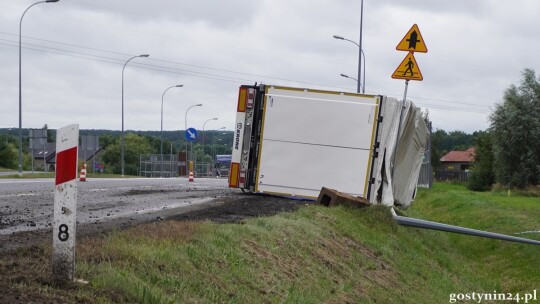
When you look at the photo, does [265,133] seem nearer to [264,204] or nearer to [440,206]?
[264,204]

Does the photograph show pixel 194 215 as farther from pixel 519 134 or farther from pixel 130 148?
pixel 130 148

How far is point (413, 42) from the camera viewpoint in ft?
52.4

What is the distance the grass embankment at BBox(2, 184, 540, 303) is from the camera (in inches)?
235

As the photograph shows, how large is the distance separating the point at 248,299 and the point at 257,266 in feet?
3.77

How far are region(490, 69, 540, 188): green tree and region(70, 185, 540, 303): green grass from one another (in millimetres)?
48956

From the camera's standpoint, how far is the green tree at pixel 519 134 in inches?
2559

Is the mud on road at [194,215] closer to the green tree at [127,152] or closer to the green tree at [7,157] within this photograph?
the green tree at [127,152]

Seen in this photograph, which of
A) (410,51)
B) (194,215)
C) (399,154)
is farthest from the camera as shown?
(399,154)

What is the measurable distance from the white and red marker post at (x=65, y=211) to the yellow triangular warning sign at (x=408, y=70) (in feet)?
37.3

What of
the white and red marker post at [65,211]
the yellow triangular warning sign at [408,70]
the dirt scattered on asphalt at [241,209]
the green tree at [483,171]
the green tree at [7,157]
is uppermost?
the yellow triangular warning sign at [408,70]

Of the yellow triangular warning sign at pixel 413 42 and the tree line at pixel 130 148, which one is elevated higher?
the yellow triangular warning sign at pixel 413 42

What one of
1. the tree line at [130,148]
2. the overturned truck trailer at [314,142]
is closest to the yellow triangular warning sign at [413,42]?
the overturned truck trailer at [314,142]

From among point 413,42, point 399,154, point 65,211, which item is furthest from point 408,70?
point 65,211

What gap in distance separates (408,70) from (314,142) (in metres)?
2.41
